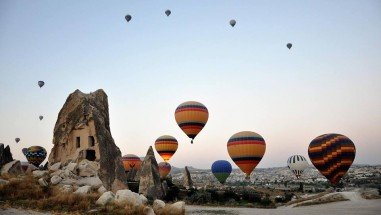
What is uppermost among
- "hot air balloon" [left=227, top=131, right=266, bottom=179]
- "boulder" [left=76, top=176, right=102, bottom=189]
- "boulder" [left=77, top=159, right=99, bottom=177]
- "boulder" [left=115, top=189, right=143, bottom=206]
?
"hot air balloon" [left=227, top=131, right=266, bottom=179]

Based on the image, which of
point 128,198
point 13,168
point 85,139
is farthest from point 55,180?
point 85,139

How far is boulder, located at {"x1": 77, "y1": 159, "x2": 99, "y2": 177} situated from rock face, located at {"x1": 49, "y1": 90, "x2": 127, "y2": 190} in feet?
3.03

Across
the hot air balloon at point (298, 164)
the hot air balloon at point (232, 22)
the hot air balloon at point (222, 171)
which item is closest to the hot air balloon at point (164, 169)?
the hot air balloon at point (222, 171)

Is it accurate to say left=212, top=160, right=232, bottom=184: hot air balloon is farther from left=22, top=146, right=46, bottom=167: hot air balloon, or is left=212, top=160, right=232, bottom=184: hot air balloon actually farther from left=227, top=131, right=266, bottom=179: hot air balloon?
left=22, top=146, right=46, bottom=167: hot air balloon

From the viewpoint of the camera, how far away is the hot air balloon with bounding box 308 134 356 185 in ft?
113

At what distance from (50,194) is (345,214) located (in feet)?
64.3

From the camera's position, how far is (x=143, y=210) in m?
14.7

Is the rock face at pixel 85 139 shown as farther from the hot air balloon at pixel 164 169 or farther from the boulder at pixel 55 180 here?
the hot air balloon at pixel 164 169

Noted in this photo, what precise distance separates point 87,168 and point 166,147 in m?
32.4

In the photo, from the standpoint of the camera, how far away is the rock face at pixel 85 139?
27156 millimetres

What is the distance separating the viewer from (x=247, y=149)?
3925cm

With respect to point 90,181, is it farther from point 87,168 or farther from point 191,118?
point 191,118

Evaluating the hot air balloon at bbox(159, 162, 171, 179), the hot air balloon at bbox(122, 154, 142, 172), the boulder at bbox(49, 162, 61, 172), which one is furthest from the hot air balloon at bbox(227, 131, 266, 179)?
the hot air balloon at bbox(122, 154, 142, 172)

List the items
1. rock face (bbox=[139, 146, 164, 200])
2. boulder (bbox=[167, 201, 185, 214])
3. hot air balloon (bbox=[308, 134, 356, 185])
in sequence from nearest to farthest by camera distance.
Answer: boulder (bbox=[167, 201, 185, 214]), hot air balloon (bbox=[308, 134, 356, 185]), rock face (bbox=[139, 146, 164, 200])
